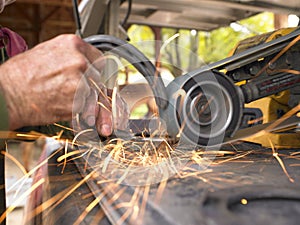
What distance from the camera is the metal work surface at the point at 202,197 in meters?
0.62

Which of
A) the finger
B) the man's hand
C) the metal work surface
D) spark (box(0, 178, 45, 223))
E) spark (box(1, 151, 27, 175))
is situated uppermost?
the man's hand

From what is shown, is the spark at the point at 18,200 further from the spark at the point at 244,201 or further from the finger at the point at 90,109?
the spark at the point at 244,201

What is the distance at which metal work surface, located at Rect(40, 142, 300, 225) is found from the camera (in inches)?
24.3

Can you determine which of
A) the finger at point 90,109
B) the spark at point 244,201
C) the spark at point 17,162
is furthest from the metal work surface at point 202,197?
the spark at point 17,162

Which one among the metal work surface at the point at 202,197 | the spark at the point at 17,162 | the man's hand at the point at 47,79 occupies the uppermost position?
the man's hand at the point at 47,79

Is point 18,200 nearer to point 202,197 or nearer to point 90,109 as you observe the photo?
point 90,109

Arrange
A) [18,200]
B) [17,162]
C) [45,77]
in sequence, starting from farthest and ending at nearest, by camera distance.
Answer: [17,162]
[18,200]
[45,77]

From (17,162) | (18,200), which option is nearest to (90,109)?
(18,200)

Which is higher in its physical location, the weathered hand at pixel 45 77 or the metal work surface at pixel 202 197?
the weathered hand at pixel 45 77

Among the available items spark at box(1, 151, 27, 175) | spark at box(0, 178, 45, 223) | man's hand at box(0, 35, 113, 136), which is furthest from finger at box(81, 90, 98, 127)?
spark at box(1, 151, 27, 175)

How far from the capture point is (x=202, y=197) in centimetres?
69

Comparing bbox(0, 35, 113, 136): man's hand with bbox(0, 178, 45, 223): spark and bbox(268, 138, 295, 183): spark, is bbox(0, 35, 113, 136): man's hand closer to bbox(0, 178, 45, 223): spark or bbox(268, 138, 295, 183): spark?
bbox(0, 178, 45, 223): spark

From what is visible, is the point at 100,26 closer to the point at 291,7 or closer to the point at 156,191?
the point at 291,7

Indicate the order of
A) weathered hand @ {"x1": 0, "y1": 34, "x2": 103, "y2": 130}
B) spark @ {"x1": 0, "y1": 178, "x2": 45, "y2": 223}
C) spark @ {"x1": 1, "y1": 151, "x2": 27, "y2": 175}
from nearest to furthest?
weathered hand @ {"x1": 0, "y1": 34, "x2": 103, "y2": 130} → spark @ {"x1": 0, "y1": 178, "x2": 45, "y2": 223} → spark @ {"x1": 1, "y1": 151, "x2": 27, "y2": 175}
